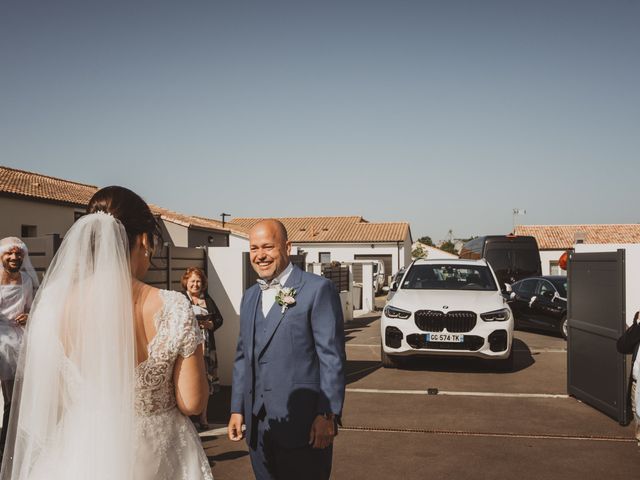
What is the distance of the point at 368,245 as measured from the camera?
50.3m

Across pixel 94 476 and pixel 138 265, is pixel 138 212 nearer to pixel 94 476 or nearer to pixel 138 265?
Result: pixel 138 265

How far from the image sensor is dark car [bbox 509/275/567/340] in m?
14.5

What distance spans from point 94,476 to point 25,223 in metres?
26.7

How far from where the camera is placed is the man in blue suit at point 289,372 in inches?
124

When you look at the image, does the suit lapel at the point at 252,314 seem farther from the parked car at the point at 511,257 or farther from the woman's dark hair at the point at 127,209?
the parked car at the point at 511,257

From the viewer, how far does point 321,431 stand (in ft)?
10.1

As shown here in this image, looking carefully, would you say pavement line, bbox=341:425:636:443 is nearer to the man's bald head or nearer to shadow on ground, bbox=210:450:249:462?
shadow on ground, bbox=210:450:249:462

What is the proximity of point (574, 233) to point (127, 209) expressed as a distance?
57.1m

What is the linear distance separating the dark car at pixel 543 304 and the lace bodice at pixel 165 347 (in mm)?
12937

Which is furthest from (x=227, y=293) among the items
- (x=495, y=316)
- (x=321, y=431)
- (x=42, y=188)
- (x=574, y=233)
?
(x=574, y=233)

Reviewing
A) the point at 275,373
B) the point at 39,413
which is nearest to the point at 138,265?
the point at 39,413

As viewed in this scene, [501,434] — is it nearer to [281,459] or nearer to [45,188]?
[281,459]

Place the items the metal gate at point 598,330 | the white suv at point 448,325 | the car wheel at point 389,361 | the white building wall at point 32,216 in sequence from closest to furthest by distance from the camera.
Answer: the metal gate at point 598,330
the white suv at point 448,325
the car wheel at point 389,361
the white building wall at point 32,216

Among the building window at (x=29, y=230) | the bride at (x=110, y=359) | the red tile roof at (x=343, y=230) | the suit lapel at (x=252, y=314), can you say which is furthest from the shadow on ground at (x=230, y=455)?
the red tile roof at (x=343, y=230)
